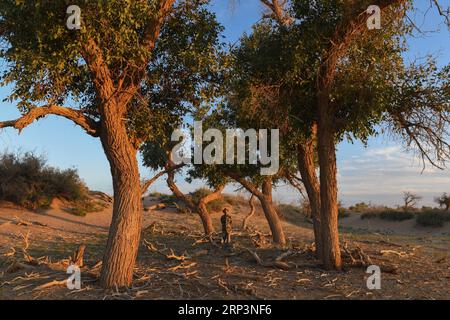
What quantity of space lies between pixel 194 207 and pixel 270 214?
3.58 metres

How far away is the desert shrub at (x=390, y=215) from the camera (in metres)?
34.2

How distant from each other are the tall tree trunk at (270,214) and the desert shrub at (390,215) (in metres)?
18.4

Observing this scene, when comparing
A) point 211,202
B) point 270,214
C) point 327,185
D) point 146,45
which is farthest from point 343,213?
point 146,45

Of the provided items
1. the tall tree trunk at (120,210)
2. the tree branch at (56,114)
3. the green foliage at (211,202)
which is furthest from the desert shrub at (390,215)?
the tree branch at (56,114)

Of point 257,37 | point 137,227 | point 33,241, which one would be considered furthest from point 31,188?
point 137,227

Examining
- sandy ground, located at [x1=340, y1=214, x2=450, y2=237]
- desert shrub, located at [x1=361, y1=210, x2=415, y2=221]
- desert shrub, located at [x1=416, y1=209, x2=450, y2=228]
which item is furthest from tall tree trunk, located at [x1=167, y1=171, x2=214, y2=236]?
desert shrub, located at [x1=361, y1=210, x2=415, y2=221]

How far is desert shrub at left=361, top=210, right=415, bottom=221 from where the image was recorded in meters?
34.2

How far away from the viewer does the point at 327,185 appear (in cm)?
1130

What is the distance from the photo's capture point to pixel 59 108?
8.69 meters

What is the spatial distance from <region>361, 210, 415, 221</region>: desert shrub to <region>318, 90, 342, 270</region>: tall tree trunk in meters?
25.0

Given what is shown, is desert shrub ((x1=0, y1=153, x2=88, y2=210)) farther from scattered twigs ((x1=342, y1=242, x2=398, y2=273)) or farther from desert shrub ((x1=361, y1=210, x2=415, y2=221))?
desert shrub ((x1=361, y1=210, x2=415, y2=221))

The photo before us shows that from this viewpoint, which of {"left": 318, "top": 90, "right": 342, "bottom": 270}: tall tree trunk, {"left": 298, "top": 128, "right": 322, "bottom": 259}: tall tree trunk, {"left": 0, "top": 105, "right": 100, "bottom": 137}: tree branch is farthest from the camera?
{"left": 298, "top": 128, "right": 322, "bottom": 259}: tall tree trunk
